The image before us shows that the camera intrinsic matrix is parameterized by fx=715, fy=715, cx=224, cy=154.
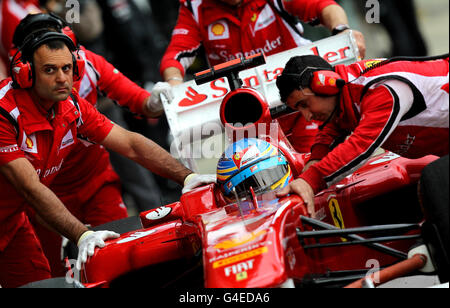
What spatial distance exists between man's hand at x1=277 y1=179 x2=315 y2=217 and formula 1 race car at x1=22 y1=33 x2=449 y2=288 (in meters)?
0.03

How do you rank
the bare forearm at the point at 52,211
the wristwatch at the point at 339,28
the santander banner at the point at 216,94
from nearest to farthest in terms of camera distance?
1. the bare forearm at the point at 52,211
2. the santander banner at the point at 216,94
3. the wristwatch at the point at 339,28

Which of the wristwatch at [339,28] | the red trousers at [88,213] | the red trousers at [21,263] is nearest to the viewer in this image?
the red trousers at [21,263]

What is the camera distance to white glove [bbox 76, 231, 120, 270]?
12.0 ft

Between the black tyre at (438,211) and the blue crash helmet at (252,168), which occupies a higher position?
the blue crash helmet at (252,168)

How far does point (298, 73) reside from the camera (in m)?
3.40

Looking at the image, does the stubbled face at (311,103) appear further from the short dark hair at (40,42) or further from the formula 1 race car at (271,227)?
the short dark hair at (40,42)

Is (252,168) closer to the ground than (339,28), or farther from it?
closer to the ground

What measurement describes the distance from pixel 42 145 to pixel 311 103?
66.5 inches

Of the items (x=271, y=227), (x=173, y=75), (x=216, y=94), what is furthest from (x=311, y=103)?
(x=173, y=75)

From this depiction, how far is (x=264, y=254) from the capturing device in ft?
8.94

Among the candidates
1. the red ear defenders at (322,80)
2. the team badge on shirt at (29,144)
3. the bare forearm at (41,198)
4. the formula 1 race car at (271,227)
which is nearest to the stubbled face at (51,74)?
the team badge on shirt at (29,144)

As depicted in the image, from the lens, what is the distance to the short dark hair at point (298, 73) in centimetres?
339

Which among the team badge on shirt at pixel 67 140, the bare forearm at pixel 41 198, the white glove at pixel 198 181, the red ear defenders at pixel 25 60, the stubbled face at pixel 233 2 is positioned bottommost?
the white glove at pixel 198 181

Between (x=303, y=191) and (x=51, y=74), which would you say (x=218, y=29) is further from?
(x=303, y=191)
